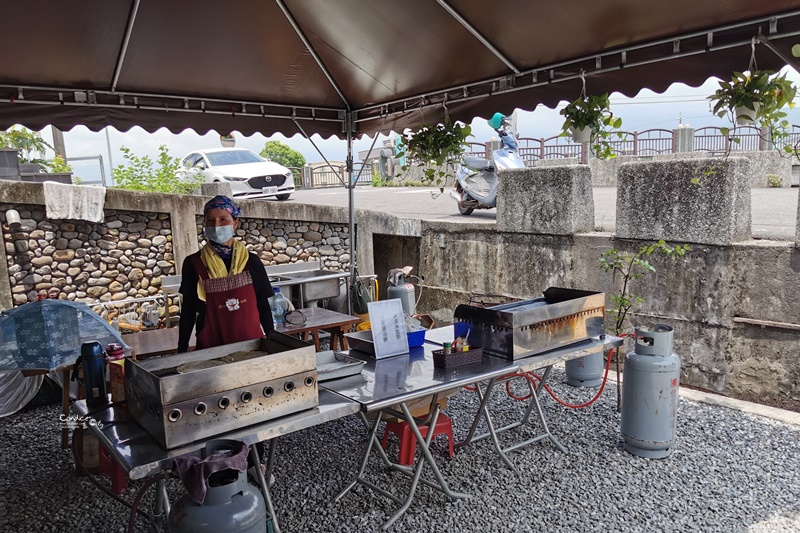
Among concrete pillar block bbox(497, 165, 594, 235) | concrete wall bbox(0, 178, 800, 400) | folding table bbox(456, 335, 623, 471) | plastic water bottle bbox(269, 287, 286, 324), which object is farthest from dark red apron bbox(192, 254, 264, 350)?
concrete pillar block bbox(497, 165, 594, 235)

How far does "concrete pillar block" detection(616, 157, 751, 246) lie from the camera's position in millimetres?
5203

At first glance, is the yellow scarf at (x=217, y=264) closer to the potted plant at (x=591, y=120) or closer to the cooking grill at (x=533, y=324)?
the cooking grill at (x=533, y=324)

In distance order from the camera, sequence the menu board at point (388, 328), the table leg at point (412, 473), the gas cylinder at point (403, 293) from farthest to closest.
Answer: the gas cylinder at point (403, 293) → the menu board at point (388, 328) → the table leg at point (412, 473)

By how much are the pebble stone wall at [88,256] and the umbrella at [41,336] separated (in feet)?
8.61

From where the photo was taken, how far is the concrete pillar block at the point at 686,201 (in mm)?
5203

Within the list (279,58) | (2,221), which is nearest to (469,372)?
(279,58)

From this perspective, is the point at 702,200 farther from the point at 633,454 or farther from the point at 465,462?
the point at 465,462

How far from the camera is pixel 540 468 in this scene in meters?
3.68

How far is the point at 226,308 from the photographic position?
340 cm

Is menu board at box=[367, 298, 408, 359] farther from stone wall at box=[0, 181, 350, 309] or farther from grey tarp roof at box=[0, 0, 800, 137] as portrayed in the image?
stone wall at box=[0, 181, 350, 309]

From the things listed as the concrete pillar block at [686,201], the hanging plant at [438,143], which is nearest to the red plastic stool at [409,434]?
the hanging plant at [438,143]

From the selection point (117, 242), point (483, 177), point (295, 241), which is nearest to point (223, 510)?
point (117, 242)

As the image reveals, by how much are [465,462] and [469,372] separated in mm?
1050

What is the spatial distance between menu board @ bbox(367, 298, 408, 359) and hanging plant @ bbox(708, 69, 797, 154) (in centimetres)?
203
